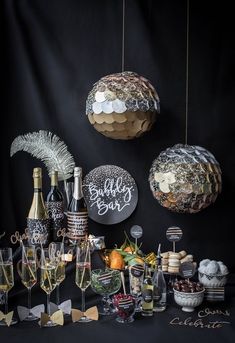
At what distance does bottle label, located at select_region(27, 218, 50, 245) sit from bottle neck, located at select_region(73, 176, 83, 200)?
0.20m

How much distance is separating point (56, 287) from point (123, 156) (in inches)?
29.3

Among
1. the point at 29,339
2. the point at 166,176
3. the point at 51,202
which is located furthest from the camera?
the point at 51,202

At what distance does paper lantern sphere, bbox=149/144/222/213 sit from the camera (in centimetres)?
184

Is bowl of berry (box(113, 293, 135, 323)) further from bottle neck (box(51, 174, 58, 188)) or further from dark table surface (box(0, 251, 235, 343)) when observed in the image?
bottle neck (box(51, 174, 58, 188))

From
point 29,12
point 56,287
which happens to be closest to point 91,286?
point 56,287

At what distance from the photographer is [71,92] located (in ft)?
7.43

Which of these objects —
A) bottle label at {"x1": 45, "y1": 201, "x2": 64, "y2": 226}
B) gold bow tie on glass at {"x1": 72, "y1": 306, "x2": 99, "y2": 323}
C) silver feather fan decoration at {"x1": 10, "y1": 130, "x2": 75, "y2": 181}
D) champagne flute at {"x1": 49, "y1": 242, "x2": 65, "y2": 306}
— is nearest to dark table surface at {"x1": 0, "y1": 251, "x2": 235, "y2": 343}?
gold bow tie on glass at {"x1": 72, "y1": 306, "x2": 99, "y2": 323}

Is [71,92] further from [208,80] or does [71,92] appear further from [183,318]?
[183,318]

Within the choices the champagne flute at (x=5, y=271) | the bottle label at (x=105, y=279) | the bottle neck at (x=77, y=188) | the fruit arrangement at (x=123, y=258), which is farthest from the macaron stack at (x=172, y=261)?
the champagne flute at (x=5, y=271)

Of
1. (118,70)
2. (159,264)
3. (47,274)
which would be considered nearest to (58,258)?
(47,274)

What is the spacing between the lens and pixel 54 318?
1678mm

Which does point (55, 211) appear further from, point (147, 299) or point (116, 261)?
point (147, 299)

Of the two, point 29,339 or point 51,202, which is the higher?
point 51,202

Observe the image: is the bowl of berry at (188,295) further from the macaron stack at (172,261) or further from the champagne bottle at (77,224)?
the champagne bottle at (77,224)
